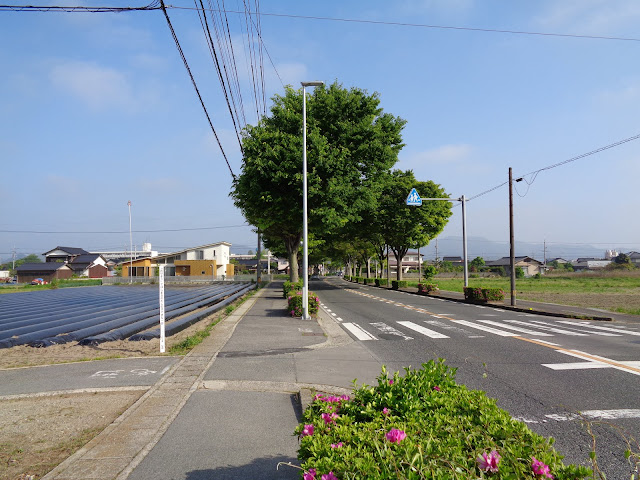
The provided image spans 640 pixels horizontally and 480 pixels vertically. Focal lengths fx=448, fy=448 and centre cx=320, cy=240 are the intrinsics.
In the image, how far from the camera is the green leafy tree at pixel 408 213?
39.3 m

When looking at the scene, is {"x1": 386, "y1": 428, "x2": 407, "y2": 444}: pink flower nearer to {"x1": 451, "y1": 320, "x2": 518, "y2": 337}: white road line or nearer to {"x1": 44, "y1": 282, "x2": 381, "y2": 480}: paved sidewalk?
{"x1": 44, "y1": 282, "x2": 381, "y2": 480}: paved sidewalk

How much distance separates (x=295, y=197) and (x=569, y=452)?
1957 centimetres

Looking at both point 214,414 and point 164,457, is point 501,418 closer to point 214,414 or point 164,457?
point 164,457

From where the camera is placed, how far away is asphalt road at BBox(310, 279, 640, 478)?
15.4 ft

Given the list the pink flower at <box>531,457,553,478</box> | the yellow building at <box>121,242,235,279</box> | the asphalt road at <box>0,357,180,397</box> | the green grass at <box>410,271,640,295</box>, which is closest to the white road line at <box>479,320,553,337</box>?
the asphalt road at <box>0,357,180,397</box>

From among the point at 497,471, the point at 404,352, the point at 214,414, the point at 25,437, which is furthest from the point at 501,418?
the point at 404,352

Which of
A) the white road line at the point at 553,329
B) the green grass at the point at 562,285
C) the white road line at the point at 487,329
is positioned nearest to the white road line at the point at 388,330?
the white road line at the point at 487,329

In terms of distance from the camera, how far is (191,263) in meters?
68.1

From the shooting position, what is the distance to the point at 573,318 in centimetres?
1717

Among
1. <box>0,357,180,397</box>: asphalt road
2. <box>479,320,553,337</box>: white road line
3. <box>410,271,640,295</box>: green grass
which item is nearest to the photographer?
<box>0,357,180,397</box>: asphalt road

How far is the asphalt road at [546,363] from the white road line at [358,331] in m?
0.03

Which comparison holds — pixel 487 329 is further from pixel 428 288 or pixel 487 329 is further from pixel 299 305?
pixel 428 288

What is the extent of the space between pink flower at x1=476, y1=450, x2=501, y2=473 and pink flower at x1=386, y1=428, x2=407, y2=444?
0.41 metres

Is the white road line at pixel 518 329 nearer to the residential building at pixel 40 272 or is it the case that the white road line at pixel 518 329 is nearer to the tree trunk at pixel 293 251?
the tree trunk at pixel 293 251
